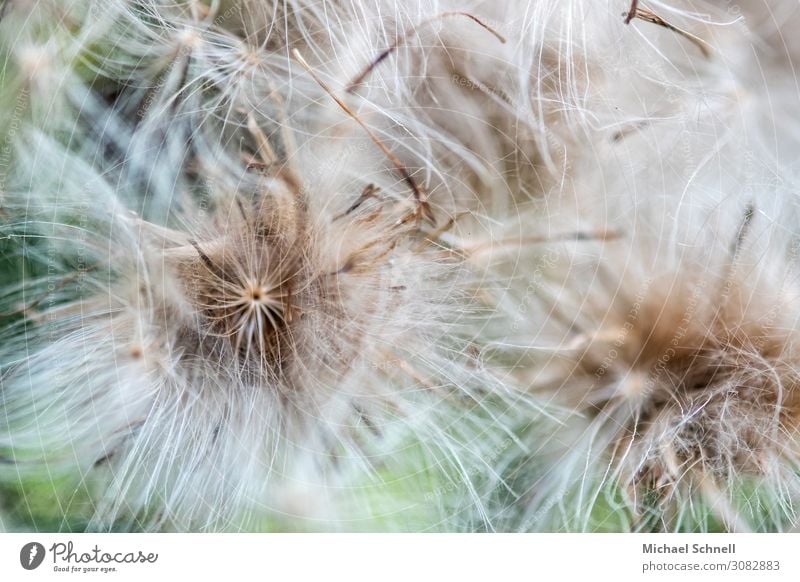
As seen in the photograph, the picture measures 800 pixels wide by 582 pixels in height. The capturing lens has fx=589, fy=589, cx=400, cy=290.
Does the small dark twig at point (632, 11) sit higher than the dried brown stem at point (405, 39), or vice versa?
the small dark twig at point (632, 11)

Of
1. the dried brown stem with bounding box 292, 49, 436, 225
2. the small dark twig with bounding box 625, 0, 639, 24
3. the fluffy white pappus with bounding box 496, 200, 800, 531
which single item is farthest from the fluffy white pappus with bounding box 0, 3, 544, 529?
the small dark twig with bounding box 625, 0, 639, 24

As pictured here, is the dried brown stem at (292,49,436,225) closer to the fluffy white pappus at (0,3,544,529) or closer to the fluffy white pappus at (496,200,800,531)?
the fluffy white pappus at (0,3,544,529)

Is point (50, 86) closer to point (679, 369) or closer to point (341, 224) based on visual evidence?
point (341, 224)

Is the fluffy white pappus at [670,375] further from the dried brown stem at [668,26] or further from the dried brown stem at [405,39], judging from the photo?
the dried brown stem at [405,39]

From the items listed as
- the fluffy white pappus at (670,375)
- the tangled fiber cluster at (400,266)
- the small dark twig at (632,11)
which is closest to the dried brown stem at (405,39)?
the tangled fiber cluster at (400,266)

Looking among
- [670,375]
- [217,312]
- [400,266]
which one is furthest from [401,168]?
[670,375]

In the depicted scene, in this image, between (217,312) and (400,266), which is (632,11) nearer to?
(400,266)
